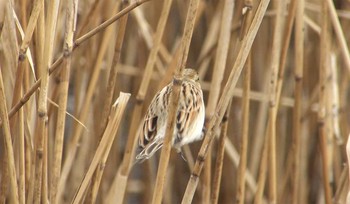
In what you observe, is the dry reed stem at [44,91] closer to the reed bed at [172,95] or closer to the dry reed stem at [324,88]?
the reed bed at [172,95]

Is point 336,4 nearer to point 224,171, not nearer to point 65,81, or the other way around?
point 224,171

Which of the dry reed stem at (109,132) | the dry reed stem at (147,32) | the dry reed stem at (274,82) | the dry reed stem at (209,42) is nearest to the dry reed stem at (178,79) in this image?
the dry reed stem at (109,132)

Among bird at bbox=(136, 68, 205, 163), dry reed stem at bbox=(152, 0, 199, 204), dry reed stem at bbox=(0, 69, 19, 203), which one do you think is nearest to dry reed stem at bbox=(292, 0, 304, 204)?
bird at bbox=(136, 68, 205, 163)

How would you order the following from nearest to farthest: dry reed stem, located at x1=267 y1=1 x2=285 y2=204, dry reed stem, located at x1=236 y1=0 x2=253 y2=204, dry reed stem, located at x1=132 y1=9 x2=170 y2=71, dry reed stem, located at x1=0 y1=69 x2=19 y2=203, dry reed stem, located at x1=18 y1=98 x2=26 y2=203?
dry reed stem, located at x1=0 y1=69 x2=19 y2=203 < dry reed stem, located at x1=18 y1=98 x2=26 y2=203 < dry reed stem, located at x1=236 y1=0 x2=253 y2=204 < dry reed stem, located at x1=267 y1=1 x2=285 y2=204 < dry reed stem, located at x1=132 y1=9 x2=170 y2=71

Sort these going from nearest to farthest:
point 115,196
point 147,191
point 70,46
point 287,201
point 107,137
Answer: point 70,46 < point 107,137 < point 115,196 < point 287,201 < point 147,191

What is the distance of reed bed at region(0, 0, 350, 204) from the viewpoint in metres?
1.69

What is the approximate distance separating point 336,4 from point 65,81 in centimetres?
212

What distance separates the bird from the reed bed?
0.16 feet

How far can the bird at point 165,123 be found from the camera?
194cm

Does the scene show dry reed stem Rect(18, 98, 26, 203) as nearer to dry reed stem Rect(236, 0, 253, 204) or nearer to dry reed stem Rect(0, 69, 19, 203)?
dry reed stem Rect(0, 69, 19, 203)

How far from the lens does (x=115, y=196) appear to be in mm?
2057

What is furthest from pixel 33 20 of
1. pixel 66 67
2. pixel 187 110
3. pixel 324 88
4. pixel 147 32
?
pixel 147 32

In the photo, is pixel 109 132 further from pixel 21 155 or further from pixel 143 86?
pixel 143 86

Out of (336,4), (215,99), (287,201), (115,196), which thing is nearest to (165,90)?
(215,99)
